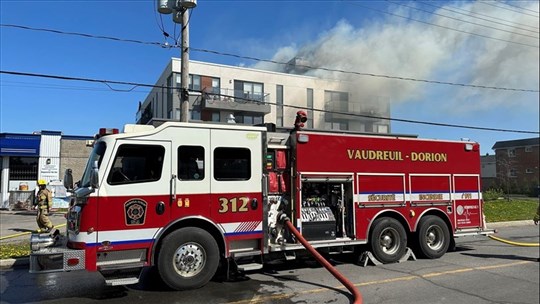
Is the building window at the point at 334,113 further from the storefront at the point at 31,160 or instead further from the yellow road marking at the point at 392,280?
the yellow road marking at the point at 392,280

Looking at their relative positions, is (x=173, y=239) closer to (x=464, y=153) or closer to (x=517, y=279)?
(x=517, y=279)

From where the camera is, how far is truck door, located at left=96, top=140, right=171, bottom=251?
645cm

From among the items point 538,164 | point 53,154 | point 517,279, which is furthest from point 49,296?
point 538,164

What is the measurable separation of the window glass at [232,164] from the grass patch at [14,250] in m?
5.60

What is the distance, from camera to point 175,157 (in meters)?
7.00

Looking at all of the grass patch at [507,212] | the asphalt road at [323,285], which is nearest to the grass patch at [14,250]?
the asphalt road at [323,285]

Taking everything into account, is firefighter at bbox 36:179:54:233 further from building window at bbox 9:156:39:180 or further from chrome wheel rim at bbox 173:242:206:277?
building window at bbox 9:156:39:180

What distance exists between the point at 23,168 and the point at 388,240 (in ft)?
Result: 81.9

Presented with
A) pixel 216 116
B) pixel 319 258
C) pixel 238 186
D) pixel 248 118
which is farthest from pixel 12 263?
pixel 248 118

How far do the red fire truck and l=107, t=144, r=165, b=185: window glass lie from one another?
0.05 ft

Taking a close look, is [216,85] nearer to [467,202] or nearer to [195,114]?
[195,114]

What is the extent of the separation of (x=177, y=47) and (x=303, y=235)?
800 centimetres

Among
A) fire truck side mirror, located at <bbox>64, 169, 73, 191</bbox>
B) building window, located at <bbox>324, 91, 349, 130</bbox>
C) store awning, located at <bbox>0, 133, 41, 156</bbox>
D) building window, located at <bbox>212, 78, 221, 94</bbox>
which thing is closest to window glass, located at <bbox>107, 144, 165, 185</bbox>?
fire truck side mirror, located at <bbox>64, 169, 73, 191</bbox>

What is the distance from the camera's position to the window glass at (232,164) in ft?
24.1
